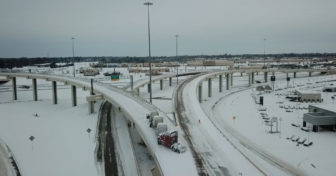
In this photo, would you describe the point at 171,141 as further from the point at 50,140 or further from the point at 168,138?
the point at 50,140

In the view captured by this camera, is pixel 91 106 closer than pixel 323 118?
No

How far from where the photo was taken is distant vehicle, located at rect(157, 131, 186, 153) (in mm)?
23547

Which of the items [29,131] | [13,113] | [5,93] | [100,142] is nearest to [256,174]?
[100,142]

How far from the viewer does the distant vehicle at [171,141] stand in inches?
927

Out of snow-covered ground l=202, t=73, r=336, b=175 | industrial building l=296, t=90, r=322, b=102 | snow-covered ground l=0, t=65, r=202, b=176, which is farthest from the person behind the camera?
industrial building l=296, t=90, r=322, b=102

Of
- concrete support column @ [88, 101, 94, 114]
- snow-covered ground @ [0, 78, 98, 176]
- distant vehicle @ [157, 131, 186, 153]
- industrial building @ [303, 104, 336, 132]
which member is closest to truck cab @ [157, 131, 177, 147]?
distant vehicle @ [157, 131, 186, 153]

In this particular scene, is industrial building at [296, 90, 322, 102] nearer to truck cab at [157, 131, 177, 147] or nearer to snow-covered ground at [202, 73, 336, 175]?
snow-covered ground at [202, 73, 336, 175]

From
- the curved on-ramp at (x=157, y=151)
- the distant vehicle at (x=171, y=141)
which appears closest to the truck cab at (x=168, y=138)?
the distant vehicle at (x=171, y=141)

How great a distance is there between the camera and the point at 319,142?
109ft

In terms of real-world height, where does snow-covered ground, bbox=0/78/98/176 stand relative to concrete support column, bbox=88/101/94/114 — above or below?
below

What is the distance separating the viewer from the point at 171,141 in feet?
79.7

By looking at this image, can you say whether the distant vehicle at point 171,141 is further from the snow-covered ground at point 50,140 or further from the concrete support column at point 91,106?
the concrete support column at point 91,106

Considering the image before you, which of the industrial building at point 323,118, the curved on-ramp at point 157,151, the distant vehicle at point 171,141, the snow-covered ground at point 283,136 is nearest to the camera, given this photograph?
the curved on-ramp at point 157,151

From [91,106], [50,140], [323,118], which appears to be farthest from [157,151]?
[91,106]
